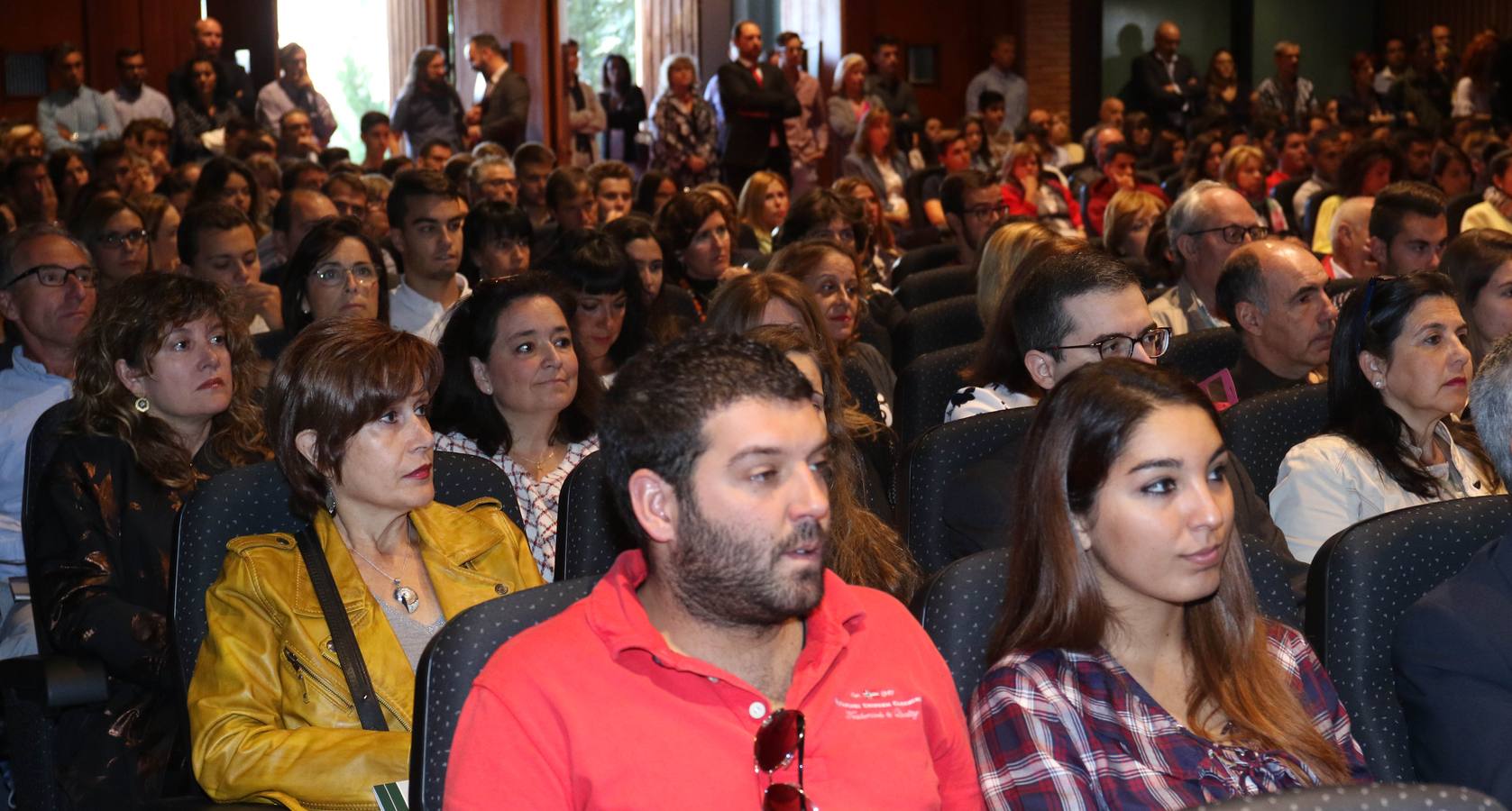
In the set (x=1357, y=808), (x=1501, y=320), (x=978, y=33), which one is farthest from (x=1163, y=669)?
(x=978, y=33)

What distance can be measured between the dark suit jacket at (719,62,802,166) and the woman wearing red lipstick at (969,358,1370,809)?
328 inches

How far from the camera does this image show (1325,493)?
107 inches

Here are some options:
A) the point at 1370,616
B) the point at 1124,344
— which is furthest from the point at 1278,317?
the point at 1370,616

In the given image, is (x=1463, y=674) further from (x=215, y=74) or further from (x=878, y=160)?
(x=215, y=74)

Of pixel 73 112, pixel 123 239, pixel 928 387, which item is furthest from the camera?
pixel 73 112

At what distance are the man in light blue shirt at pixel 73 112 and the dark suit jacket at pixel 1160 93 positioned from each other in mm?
8453

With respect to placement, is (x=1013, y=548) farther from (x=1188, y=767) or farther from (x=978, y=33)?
(x=978, y=33)

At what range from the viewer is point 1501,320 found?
3.72 m

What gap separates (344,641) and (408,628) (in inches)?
6.4

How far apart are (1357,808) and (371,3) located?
1316cm

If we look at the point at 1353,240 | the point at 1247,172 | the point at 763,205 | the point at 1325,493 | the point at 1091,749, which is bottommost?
the point at 1091,749

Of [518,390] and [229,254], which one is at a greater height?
[229,254]

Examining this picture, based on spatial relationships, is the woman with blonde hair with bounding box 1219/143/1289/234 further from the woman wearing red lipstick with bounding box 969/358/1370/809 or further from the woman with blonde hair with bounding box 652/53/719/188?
the woman wearing red lipstick with bounding box 969/358/1370/809

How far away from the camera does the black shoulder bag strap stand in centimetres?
207
